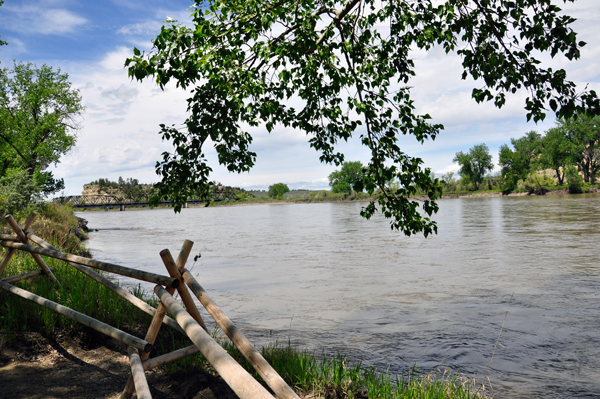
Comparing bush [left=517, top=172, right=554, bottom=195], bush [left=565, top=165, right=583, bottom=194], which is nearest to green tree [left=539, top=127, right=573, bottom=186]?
bush [left=565, top=165, right=583, bottom=194]

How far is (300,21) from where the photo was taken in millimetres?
6750


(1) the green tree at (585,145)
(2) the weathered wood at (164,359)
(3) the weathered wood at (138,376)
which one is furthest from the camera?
(1) the green tree at (585,145)

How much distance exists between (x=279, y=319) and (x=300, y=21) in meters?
6.55

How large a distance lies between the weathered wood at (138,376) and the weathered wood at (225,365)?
0.69 meters

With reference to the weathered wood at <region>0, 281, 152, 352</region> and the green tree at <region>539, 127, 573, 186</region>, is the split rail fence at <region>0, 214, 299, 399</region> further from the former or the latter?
the green tree at <region>539, 127, 573, 186</region>

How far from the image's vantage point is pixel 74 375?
17.6 ft

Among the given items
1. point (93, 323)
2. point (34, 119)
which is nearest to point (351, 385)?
point (93, 323)

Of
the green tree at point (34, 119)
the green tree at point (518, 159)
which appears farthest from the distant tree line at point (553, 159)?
the green tree at point (34, 119)

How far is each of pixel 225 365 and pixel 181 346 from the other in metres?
3.70

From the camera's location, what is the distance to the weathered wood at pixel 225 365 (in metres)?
2.42

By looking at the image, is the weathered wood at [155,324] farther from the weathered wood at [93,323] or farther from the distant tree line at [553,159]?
the distant tree line at [553,159]

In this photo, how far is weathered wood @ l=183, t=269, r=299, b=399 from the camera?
3125 millimetres

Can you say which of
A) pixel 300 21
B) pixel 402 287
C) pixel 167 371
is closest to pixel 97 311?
pixel 167 371

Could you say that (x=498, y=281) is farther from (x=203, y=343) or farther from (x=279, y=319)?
(x=203, y=343)
